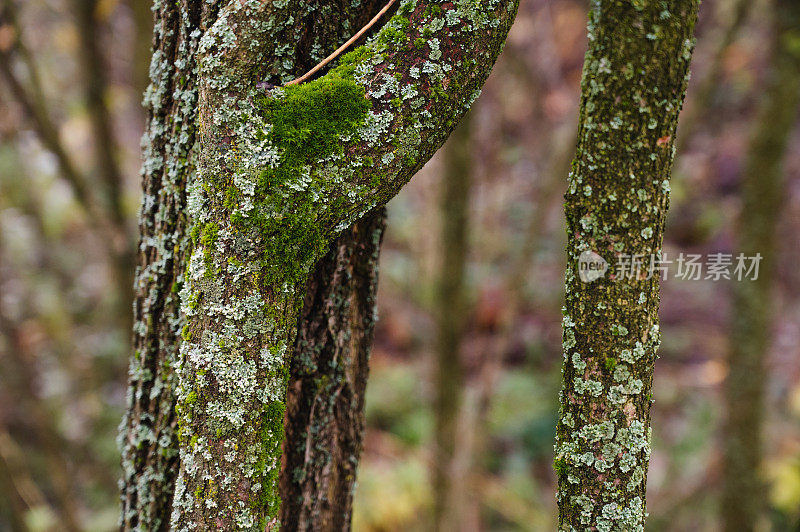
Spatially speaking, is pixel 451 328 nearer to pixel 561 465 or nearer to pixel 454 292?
pixel 454 292

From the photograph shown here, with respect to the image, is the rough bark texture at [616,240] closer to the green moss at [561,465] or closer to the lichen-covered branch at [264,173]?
the green moss at [561,465]

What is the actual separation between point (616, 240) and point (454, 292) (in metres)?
2.30

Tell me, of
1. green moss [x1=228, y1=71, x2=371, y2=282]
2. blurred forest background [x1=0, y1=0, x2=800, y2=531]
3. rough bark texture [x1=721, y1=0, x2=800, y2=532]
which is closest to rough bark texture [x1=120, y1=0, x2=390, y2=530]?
green moss [x1=228, y1=71, x2=371, y2=282]

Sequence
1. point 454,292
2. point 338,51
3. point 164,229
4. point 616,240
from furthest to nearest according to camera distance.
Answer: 1. point 454,292
2. point 164,229
3. point 338,51
4. point 616,240

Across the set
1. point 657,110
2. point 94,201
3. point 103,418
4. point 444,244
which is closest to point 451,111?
point 657,110

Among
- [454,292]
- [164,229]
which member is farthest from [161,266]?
[454,292]

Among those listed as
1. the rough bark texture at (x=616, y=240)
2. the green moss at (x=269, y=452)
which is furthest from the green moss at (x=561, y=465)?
the green moss at (x=269, y=452)

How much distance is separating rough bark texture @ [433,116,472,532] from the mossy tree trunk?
1.93m

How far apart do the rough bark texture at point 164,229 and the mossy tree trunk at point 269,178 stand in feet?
0.22

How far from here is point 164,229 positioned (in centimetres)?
116

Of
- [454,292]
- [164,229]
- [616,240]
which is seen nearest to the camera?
[616,240]

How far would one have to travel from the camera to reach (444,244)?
310 cm

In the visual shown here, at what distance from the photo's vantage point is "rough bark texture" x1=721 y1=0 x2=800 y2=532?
304 centimetres

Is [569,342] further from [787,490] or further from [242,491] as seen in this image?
[787,490]
